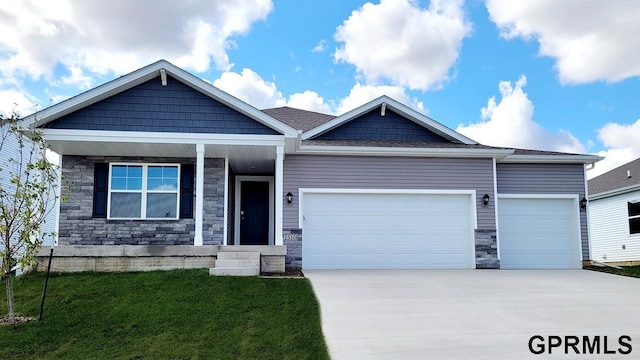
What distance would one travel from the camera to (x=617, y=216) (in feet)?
63.2

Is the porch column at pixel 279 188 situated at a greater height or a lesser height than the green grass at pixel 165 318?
greater

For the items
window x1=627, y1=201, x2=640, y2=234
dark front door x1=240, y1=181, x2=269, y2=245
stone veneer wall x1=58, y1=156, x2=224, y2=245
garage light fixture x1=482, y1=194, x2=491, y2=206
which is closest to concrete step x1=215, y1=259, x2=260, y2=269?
stone veneer wall x1=58, y1=156, x2=224, y2=245

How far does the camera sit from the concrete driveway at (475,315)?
5957mm

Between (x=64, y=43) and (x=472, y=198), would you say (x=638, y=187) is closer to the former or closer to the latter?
(x=472, y=198)

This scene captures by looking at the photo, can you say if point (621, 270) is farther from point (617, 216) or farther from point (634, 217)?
point (617, 216)

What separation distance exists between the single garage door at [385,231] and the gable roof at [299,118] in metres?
2.89

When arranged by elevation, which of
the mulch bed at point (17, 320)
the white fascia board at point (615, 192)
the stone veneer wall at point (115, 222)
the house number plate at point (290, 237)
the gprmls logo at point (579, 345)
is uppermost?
the white fascia board at point (615, 192)

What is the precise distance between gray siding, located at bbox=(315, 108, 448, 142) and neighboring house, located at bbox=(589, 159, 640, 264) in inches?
311

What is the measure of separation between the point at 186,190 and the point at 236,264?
333 centimetres

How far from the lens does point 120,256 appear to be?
10422mm

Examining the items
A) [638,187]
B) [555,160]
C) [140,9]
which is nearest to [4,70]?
[140,9]

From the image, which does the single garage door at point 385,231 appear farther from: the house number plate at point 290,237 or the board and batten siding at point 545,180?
the board and batten siding at point 545,180

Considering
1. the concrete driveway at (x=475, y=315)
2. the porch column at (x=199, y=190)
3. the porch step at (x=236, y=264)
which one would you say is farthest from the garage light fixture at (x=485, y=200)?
the porch column at (x=199, y=190)

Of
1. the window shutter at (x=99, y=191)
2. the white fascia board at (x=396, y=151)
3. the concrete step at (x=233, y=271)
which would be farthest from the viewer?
the white fascia board at (x=396, y=151)
